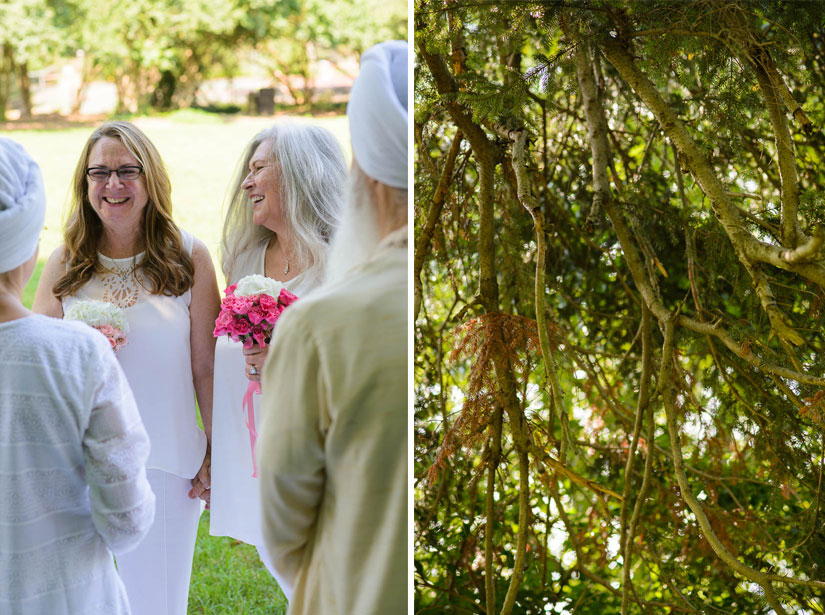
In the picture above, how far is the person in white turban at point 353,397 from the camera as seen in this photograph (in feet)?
4.42

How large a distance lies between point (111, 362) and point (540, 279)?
96 cm

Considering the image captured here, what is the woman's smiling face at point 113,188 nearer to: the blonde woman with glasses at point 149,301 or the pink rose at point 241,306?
the blonde woman with glasses at point 149,301

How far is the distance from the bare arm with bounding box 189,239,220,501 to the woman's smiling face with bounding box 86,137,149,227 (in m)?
0.16

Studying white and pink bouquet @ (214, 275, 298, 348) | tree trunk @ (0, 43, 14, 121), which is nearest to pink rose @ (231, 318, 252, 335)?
white and pink bouquet @ (214, 275, 298, 348)

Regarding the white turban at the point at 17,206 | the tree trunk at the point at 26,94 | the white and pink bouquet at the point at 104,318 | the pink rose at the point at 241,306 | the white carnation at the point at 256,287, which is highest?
the tree trunk at the point at 26,94

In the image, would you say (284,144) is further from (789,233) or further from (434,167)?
(789,233)

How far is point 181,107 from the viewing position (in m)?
3.73

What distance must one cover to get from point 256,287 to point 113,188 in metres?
0.34

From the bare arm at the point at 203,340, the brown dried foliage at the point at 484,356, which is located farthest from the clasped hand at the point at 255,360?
the brown dried foliage at the point at 484,356

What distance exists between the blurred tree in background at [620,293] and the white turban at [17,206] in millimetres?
1013

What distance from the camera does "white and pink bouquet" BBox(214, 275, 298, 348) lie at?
163 centimetres

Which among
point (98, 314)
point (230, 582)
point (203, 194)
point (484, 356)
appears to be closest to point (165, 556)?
point (230, 582)

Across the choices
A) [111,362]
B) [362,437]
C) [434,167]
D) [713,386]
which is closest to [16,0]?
[434,167]

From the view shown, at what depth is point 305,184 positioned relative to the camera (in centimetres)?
179
